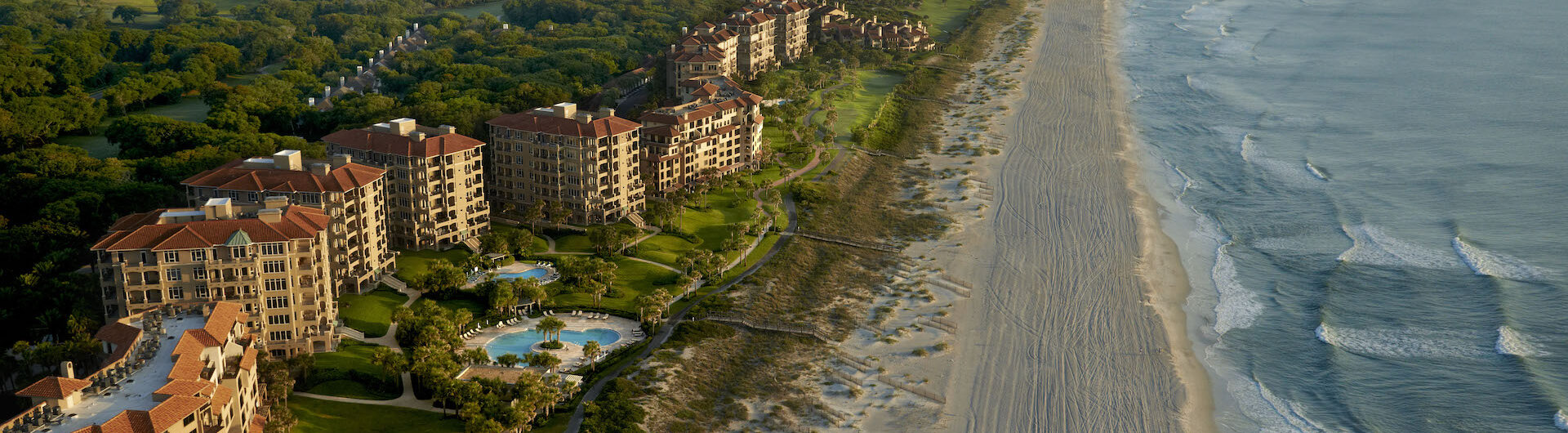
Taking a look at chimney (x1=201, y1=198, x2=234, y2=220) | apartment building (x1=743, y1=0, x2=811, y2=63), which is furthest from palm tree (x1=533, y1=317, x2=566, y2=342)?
apartment building (x1=743, y1=0, x2=811, y2=63)

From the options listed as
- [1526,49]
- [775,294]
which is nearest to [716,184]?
[775,294]

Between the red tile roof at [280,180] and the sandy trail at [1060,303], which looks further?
the red tile roof at [280,180]

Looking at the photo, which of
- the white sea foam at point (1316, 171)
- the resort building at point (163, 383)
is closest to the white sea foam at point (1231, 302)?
the white sea foam at point (1316, 171)

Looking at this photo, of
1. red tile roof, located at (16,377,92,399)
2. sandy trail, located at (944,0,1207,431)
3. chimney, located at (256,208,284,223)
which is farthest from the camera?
chimney, located at (256,208,284,223)

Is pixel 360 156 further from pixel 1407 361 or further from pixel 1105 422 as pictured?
pixel 1407 361

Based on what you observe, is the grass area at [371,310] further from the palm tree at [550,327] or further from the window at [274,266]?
the palm tree at [550,327]

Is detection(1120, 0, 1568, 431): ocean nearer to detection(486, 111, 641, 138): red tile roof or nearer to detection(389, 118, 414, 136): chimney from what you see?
detection(486, 111, 641, 138): red tile roof
